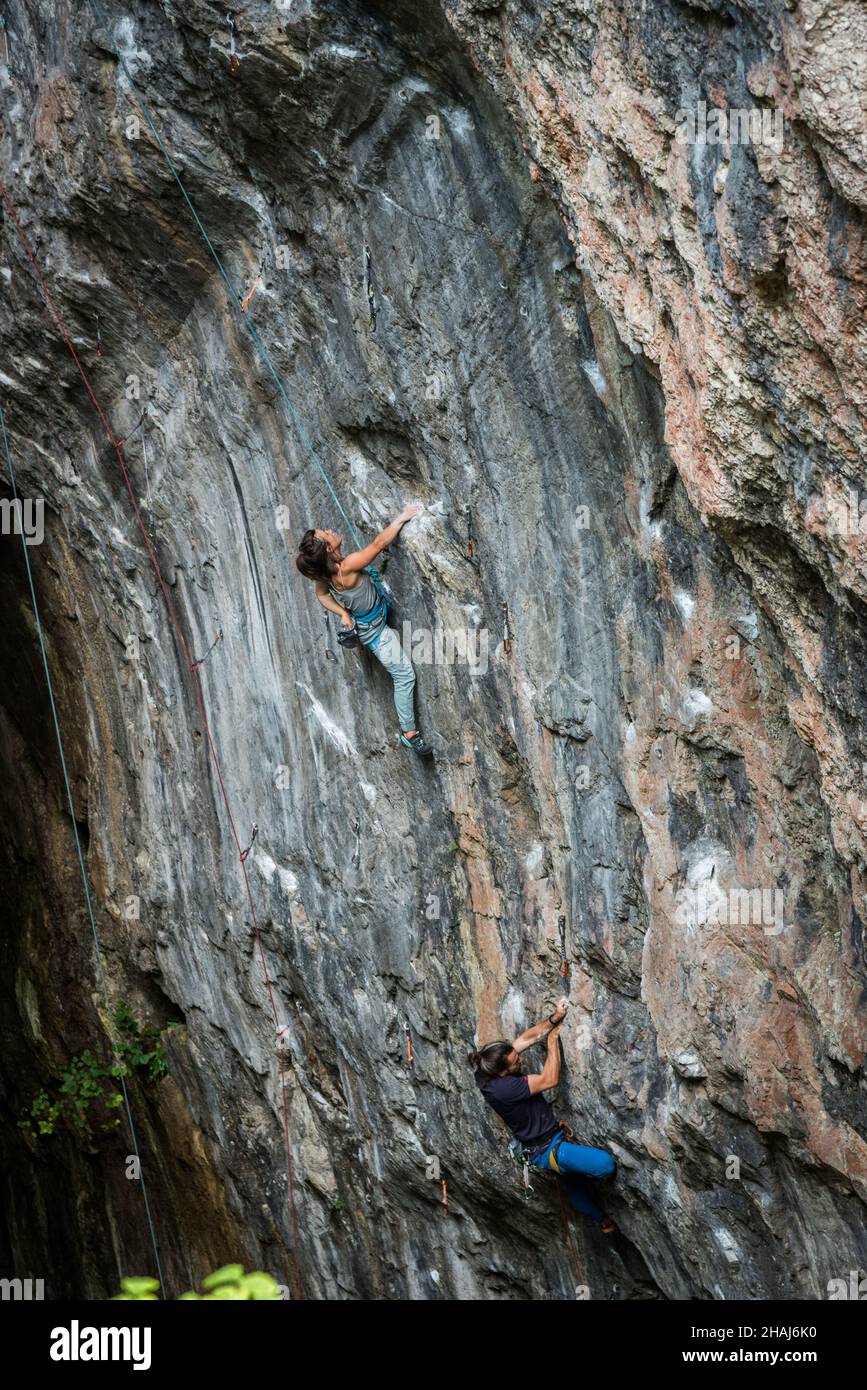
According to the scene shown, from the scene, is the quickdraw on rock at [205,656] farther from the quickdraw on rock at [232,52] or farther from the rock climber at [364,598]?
the quickdraw on rock at [232,52]

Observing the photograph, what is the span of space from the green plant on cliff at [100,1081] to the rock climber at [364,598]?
6.94 m

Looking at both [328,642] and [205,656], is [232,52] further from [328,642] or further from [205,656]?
[205,656]

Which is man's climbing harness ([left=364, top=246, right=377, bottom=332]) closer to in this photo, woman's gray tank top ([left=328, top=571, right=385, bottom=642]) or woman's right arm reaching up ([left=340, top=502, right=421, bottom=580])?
woman's right arm reaching up ([left=340, top=502, right=421, bottom=580])

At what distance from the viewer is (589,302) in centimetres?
629

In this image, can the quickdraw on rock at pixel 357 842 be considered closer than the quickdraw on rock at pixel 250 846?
Yes

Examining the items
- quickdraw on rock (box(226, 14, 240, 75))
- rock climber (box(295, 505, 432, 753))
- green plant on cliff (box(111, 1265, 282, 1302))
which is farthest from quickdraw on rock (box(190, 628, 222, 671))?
green plant on cliff (box(111, 1265, 282, 1302))

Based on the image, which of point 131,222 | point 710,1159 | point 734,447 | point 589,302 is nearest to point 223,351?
point 131,222

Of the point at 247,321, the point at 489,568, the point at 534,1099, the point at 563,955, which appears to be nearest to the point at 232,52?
the point at 247,321

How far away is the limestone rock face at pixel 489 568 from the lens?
5.00 m

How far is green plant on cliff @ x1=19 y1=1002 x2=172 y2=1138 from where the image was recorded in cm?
1398

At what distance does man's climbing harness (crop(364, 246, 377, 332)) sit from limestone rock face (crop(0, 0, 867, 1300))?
0.02 meters

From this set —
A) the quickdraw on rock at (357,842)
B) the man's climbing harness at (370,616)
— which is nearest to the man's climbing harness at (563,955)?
the man's climbing harness at (370,616)

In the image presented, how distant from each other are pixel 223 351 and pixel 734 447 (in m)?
5.23

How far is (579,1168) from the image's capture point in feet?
25.5
